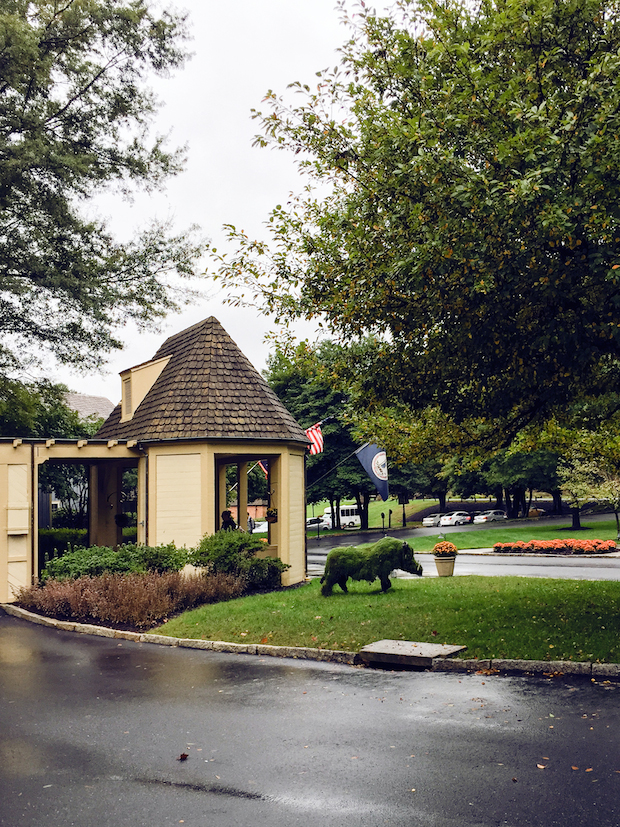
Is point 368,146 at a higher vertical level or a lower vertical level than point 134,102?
lower

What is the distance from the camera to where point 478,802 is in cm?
515

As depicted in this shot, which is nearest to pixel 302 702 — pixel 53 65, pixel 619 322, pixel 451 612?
→ pixel 451 612

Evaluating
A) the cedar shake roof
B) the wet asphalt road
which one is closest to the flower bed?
the cedar shake roof

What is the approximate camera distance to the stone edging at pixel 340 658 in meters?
8.87

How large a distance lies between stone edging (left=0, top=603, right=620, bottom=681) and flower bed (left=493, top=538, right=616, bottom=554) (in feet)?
67.7

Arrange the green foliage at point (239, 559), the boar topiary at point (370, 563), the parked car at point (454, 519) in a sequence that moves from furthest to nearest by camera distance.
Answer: the parked car at point (454, 519) < the green foliage at point (239, 559) < the boar topiary at point (370, 563)

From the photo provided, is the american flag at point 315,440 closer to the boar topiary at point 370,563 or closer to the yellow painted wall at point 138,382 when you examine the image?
the yellow painted wall at point 138,382

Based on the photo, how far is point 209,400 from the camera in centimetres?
1873

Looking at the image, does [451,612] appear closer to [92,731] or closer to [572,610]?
[572,610]

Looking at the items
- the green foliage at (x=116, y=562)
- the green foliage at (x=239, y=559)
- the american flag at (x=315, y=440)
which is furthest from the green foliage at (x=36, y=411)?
the green foliage at (x=239, y=559)

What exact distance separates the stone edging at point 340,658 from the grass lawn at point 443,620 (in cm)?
23

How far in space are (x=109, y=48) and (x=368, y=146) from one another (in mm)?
18852

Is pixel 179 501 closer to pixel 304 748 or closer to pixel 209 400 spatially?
pixel 209 400

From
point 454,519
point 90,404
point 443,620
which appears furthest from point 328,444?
point 443,620
